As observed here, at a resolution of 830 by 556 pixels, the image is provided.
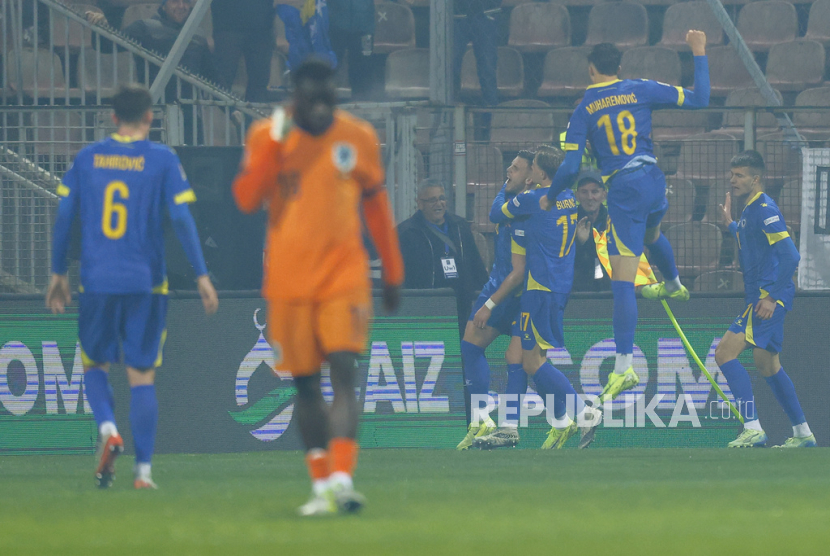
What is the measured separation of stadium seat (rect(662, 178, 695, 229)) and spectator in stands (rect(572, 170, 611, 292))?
83cm

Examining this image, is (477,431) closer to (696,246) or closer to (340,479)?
(696,246)

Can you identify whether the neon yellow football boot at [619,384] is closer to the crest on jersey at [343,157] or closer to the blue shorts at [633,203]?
the blue shorts at [633,203]

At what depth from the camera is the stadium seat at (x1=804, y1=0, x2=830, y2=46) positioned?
53.9ft

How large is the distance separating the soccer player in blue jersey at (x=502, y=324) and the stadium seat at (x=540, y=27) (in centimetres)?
656

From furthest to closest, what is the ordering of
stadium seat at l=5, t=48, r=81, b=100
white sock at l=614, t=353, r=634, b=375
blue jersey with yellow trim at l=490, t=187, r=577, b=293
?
1. stadium seat at l=5, t=48, r=81, b=100
2. blue jersey with yellow trim at l=490, t=187, r=577, b=293
3. white sock at l=614, t=353, r=634, b=375

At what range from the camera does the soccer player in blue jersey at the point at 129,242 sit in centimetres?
661

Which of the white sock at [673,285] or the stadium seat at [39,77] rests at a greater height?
the stadium seat at [39,77]

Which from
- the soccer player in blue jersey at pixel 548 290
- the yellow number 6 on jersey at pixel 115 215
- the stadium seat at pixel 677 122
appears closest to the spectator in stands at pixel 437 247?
the soccer player in blue jersey at pixel 548 290

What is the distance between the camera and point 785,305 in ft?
33.2

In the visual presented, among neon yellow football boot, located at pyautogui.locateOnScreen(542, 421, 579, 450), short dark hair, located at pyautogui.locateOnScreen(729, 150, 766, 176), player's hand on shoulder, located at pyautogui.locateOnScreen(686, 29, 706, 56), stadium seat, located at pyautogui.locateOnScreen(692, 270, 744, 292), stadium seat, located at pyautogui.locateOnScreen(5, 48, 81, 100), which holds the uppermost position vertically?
→ stadium seat, located at pyautogui.locateOnScreen(5, 48, 81, 100)

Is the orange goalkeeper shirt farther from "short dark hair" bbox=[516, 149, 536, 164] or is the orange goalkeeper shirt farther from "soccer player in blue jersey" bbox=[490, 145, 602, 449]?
"short dark hair" bbox=[516, 149, 536, 164]

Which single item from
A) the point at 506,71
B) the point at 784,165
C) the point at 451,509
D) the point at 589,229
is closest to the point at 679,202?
the point at 784,165

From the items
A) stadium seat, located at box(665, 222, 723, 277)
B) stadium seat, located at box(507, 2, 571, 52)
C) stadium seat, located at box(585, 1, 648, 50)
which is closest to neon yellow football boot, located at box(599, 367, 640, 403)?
stadium seat, located at box(665, 222, 723, 277)

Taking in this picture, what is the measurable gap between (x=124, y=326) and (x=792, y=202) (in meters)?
6.90
